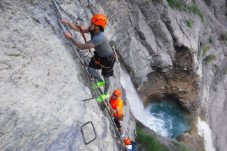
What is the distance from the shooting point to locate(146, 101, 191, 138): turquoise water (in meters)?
30.0

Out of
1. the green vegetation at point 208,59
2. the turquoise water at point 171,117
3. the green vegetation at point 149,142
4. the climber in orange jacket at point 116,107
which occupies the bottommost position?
the turquoise water at point 171,117

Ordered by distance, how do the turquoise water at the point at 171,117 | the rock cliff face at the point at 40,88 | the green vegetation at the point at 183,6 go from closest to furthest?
the rock cliff face at the point at 40,88 < the green vegetation at the point at 183,6 < the turquoise water at the point at 171,117

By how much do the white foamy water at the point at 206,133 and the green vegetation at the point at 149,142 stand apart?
30.7ft

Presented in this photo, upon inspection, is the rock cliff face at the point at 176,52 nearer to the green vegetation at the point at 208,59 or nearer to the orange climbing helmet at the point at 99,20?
the green vegetation at the point at 208,59

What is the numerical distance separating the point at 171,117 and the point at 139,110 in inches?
211

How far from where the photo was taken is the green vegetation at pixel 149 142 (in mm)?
21188

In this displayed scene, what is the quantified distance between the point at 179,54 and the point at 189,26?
3.15m

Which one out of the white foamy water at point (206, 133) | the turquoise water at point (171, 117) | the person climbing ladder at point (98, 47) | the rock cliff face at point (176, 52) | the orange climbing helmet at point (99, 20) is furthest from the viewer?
the turquoise water at point (171, 117)

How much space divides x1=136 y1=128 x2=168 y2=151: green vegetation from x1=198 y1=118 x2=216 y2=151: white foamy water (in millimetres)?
9348

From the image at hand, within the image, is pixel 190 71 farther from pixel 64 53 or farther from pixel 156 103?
pixel 64 53

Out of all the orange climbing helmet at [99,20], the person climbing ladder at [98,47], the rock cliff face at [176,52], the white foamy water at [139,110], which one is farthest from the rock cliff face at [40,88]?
the white foamy water at [139,110]

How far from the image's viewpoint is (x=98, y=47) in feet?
39.8

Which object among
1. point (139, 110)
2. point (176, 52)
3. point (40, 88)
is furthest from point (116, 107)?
point (176, 52)

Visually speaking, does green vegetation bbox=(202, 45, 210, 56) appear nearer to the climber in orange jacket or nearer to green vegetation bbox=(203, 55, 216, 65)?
green vegetation bbox=(203, 55, 216, 65)
